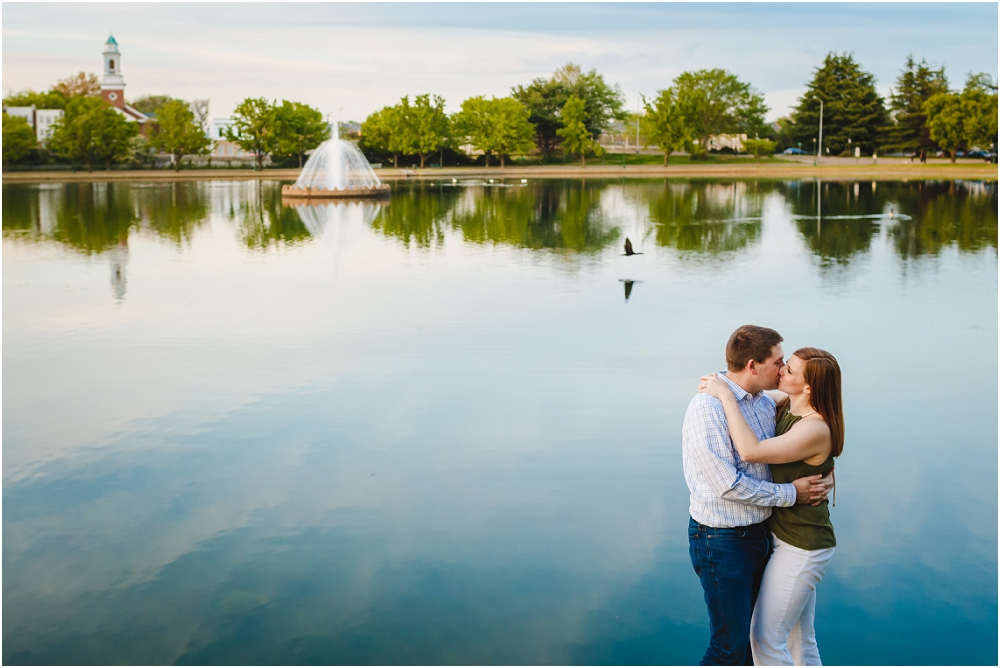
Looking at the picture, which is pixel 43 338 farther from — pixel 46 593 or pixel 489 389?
pixel 46 593

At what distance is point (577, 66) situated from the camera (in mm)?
95500

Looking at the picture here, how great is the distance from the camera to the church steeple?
109m

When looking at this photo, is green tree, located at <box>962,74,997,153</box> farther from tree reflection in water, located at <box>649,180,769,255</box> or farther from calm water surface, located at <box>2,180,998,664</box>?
calm water surface, located at <box>2,180,998,664</box>

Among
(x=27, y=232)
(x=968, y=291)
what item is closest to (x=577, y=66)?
(x=27, y=232)

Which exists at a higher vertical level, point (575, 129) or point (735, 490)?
point (575, 129)

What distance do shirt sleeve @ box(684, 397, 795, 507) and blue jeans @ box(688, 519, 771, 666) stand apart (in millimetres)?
195

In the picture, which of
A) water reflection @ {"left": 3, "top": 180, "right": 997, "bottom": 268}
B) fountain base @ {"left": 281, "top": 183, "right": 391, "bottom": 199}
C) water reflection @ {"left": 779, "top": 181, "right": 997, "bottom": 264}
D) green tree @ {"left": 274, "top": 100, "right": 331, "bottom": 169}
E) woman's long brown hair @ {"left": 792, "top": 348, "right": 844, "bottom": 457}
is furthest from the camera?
green tree @ {"left": 274, "top": 100, "right": 331, "bottom": 169}

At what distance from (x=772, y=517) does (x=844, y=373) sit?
7399 millimetres

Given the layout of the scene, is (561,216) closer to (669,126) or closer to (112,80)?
(669,126)

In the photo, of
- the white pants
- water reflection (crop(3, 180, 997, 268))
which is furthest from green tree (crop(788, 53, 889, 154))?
the white pants

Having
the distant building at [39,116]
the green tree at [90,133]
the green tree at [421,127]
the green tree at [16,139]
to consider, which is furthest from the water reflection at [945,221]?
the distant building at [39,116]

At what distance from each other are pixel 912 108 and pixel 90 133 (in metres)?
65.3

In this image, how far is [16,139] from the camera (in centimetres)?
7131

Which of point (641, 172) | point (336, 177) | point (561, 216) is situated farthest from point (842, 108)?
point (561, 216)
